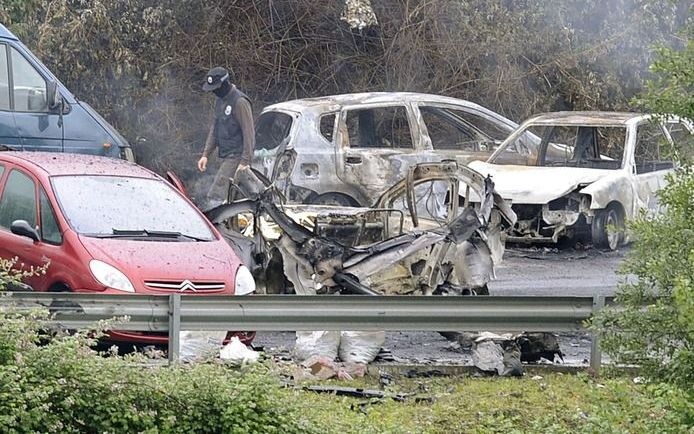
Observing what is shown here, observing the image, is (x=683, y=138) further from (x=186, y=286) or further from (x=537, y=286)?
(x=537, y=286)

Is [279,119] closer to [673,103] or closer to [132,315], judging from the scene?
[132,315]

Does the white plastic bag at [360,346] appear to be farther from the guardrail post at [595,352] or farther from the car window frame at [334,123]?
the car window frame at [334,123]

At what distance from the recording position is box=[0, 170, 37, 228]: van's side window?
9.83 meters

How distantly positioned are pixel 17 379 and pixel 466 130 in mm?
12127

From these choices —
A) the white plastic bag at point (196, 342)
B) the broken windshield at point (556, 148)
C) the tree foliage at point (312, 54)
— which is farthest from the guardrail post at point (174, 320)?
the tree foliage at point (312, 54)

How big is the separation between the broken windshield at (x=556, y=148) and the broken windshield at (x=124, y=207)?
270 inches

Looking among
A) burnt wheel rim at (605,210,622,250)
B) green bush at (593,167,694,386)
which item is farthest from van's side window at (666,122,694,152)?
burnt wheel rim at (605,210,622,250)

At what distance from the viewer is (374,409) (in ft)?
24.6

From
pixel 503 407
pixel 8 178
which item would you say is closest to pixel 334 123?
pixel 8 178

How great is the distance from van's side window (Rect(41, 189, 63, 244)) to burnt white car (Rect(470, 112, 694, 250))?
7.02 metres

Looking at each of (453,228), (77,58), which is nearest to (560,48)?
(77,58)

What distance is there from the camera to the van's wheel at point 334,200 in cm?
1580

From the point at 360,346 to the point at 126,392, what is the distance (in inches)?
144

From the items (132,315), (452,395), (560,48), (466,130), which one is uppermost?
(560,48)
